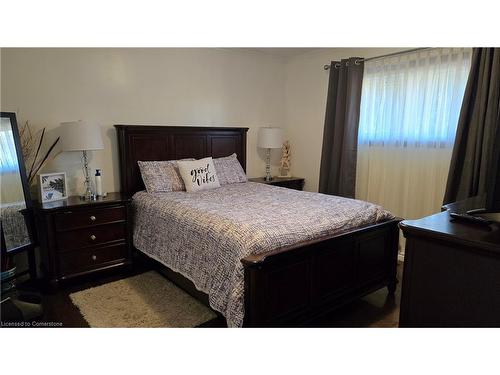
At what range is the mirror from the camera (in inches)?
90.0

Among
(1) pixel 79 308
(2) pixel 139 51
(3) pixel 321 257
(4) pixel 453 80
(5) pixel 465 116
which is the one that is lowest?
(1) pixel 79 308

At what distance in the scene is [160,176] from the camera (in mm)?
3062

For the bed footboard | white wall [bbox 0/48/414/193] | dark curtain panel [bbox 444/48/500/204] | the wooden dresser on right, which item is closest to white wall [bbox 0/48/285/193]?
white wall [bbox 0/48/414/193]

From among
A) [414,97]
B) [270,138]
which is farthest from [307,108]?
[414,97]

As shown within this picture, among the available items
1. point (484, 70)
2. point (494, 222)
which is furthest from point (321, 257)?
point (484, 70)

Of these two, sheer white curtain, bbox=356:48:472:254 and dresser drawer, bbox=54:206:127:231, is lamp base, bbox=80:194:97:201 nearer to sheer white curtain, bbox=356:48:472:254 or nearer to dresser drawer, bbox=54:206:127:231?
dresser drawer, bbox=54:206:127:231

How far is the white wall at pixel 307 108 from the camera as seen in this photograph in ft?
12.9

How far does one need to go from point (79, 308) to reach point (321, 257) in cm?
175

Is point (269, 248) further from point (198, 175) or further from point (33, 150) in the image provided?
point (33, 150)

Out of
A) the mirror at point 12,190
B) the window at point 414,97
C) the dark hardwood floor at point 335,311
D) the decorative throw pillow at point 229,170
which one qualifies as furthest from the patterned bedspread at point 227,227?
the window at point 414,97

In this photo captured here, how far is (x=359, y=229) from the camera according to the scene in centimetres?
213

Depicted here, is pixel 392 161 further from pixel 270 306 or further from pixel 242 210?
pixel 270 306

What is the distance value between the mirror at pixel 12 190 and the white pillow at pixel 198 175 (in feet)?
4.17

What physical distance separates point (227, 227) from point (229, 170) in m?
1.71
